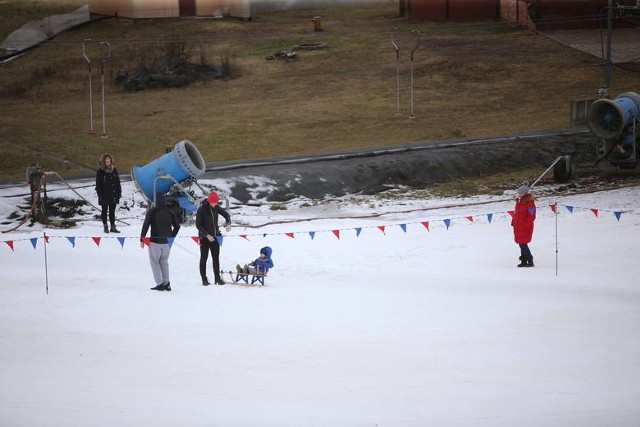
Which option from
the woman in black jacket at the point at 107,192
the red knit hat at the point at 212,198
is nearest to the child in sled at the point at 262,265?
the red knit hat at the point at 212,198

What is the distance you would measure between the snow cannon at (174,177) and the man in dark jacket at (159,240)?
535 centimetres

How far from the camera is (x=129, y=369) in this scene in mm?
12320

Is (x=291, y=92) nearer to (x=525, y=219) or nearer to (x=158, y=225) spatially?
(x=525, y=219)

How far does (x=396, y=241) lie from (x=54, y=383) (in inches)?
388

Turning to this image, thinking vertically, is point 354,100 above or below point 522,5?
below

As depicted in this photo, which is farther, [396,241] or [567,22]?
[567,22]

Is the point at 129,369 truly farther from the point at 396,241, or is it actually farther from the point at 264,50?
the point at 264,50

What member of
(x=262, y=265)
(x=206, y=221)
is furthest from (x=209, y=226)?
(x=262, y=265)

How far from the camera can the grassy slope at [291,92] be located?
108 ft

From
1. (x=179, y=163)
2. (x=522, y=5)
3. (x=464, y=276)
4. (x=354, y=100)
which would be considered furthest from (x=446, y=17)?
(x=464, y=276)

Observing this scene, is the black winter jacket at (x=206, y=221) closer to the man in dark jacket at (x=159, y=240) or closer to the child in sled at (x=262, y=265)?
the man in dark jacket at (x=159, y=240)

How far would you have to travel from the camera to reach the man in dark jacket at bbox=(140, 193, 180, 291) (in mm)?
16188

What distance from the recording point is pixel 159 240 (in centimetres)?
1617

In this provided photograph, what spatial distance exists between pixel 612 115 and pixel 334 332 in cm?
1616
